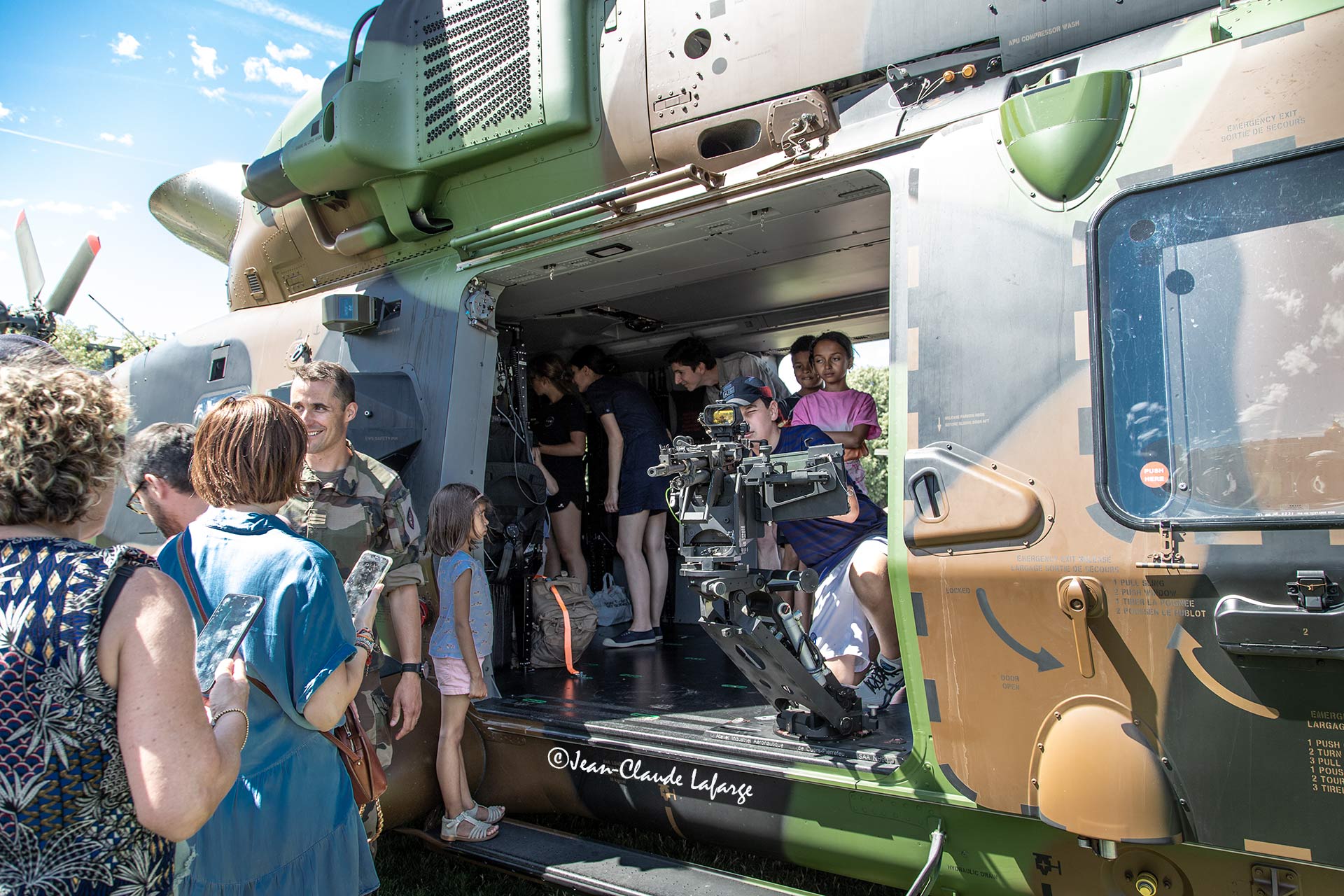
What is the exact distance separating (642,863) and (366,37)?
4100 millimetres

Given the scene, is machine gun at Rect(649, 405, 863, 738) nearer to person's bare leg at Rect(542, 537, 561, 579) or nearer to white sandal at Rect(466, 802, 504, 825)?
white sandal at Rect(466, 802, 504, 825)

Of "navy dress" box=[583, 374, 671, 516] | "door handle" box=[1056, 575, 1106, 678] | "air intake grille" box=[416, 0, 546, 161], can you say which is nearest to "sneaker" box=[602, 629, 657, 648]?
"navy dress" box=[583, 374, 671, 516]

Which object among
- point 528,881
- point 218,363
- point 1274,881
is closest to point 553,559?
point 218,363

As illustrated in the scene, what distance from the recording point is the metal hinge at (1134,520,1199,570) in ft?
7.22

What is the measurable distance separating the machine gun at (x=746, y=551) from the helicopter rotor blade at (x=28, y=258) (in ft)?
25.1

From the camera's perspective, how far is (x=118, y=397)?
5.18ft

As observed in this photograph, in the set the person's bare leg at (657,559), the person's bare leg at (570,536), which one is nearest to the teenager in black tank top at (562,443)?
the person's bare leg at (570,536)

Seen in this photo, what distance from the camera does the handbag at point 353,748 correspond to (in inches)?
79.0

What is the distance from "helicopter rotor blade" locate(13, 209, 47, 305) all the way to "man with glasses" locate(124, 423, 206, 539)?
21.9 ft

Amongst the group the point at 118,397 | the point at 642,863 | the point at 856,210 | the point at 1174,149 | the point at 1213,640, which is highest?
the point at 856,210

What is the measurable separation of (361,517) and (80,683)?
2.04 meters

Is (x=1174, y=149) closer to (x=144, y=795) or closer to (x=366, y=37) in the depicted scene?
(x=144, y=795)

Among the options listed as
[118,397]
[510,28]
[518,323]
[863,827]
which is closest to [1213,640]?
[863,827]

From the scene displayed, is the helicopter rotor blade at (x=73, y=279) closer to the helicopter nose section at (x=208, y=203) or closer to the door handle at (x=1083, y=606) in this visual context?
the helicopter nose section at (x=208, y=203)
